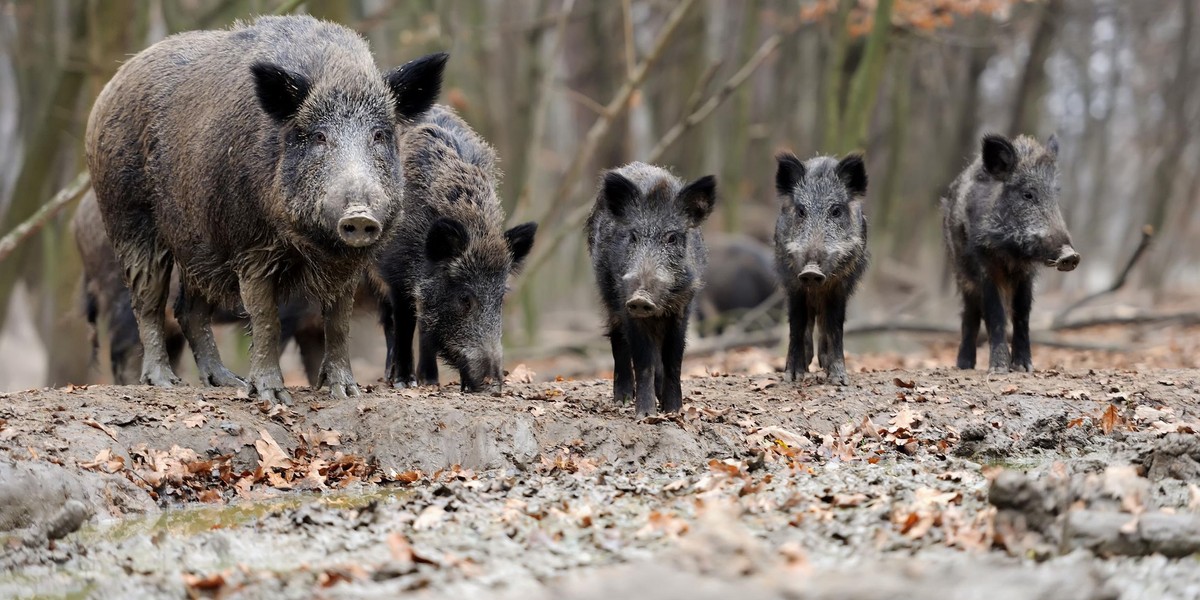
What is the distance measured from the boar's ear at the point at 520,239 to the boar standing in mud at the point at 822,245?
6.21ft

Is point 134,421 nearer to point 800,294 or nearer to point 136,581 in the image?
point 136,581

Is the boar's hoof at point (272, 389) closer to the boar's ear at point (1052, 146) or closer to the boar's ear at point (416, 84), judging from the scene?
the boar's ear at point (416, 84)

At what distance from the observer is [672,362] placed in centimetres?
791

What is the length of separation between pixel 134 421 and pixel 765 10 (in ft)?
72.6

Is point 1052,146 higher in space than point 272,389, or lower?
higher

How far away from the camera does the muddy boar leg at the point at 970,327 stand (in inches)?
418

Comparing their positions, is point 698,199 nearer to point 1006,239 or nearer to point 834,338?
point 834,338

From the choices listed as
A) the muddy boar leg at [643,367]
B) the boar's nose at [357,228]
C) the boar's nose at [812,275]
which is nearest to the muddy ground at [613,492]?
the muddy boar leg at [643,367]

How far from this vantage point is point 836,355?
9273 millimetres

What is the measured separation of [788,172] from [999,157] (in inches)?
82.0

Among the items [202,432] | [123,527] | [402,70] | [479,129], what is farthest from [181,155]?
[479,129]

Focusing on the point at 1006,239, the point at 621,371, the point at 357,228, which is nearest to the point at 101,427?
the point at 357,228

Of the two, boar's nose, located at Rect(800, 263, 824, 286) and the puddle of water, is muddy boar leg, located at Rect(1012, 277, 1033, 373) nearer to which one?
boar's nose, located at Rect(800, 263, 824, 286)

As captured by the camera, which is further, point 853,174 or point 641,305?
point 853,174
